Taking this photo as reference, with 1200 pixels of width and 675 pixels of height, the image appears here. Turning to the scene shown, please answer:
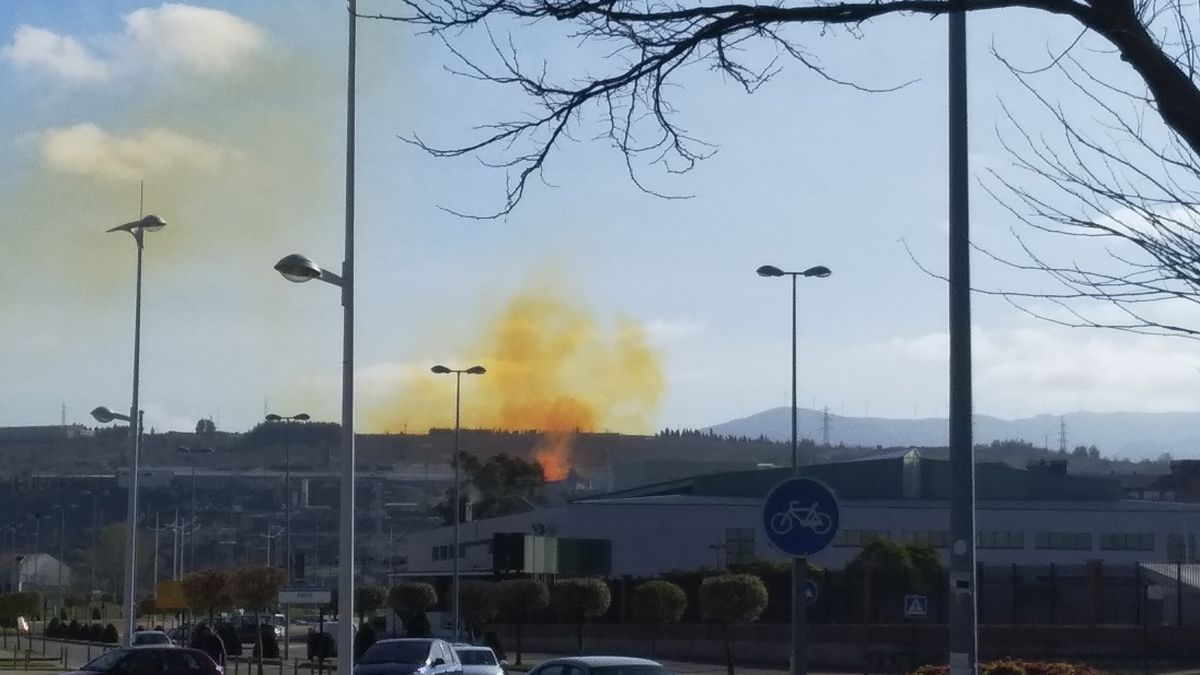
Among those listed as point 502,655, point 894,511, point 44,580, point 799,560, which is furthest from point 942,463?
point 44,580

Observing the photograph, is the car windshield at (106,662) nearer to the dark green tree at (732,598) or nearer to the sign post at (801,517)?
the dark green tree at (732,598)

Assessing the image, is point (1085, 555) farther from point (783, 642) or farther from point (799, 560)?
point (799, 560)

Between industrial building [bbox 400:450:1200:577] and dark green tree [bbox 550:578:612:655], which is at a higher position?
industrial building [bbox 400:450:1200:577]

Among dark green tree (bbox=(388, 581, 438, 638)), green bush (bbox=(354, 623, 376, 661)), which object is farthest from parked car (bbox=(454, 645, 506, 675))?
dark green tree (bbox=(388, 581, 438, 638))

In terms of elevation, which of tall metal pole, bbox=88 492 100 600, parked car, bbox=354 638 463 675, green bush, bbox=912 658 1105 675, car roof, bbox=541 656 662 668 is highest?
green bush, bbox=912 658 1105 675

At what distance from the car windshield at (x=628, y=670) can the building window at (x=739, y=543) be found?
51.1 meters

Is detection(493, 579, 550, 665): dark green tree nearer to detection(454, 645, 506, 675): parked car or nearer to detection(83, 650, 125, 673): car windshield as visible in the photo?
detection(454, 645, 506, 675): parked car

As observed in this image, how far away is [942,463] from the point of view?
79188 mm

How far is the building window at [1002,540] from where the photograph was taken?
2867 inches

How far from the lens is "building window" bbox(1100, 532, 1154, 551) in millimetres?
75438

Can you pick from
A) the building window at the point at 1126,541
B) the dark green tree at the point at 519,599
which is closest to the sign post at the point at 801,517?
the dark green tree at the point at 519,599

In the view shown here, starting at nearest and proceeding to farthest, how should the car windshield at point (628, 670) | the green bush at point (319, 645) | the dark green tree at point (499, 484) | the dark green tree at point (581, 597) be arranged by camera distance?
the car windshield at point (628, 670) < the green bush at point (319, 645) < the dark green tree at point (581, 597) < the dark green tree at point (499, 484)

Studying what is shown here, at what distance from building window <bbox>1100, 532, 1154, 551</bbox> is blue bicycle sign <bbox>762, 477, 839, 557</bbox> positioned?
66931mm

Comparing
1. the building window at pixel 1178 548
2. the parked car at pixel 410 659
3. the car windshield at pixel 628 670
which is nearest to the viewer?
the car windshield at pixel 628 670
